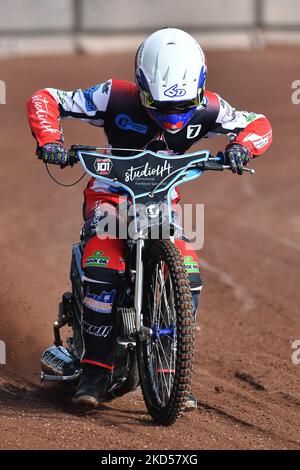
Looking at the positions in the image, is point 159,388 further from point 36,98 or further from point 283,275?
point 283,275

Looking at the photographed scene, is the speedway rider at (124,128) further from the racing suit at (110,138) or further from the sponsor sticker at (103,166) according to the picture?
the sponsor sticker at (103,166)

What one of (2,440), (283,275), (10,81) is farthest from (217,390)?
(10,81)

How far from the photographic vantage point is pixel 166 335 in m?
5.58

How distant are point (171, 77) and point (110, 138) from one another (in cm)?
77

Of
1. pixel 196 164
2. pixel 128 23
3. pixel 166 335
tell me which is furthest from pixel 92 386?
pixel 128 23

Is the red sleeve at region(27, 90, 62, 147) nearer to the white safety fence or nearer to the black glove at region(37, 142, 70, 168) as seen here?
the black glove at region(37, 142, 70, 168)

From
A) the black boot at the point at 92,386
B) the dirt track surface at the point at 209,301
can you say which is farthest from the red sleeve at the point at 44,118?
the dirt track surface at the point at 209,301

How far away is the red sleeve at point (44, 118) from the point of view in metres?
5.90

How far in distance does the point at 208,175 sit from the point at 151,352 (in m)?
9.16

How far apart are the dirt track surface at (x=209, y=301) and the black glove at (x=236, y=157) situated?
5.00ft

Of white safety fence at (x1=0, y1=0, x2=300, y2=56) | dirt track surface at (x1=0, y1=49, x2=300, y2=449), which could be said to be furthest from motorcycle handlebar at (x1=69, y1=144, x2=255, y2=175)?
white safety fence at (x1=0, y1=0, x2=300, y2=56)

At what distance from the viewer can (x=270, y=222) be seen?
1238 centimetres

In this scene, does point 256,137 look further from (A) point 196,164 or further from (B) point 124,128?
(B) point 124,128

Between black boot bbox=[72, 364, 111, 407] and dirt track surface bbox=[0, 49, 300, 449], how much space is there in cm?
12
